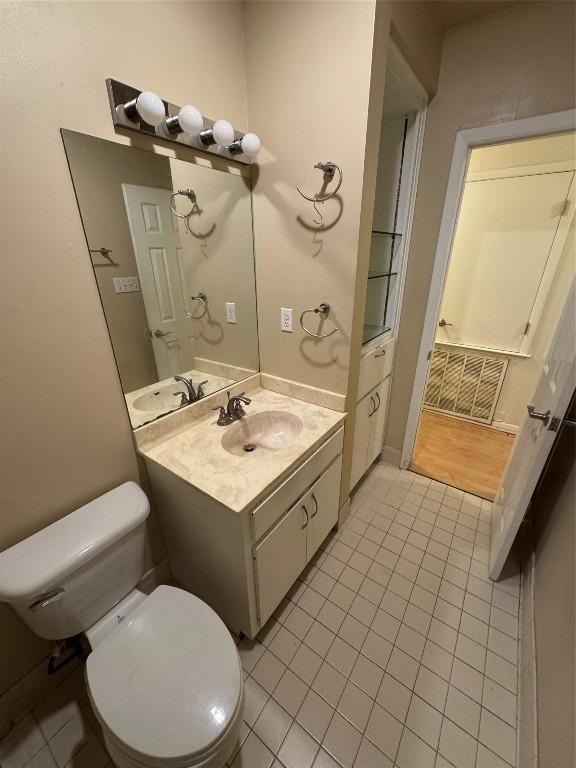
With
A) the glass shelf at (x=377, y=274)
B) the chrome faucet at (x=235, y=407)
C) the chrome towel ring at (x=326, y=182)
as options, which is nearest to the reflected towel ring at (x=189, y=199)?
the chrome towel ring at (x=326, y=182)

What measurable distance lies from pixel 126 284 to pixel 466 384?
9.46 ft

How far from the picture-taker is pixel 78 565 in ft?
2.92

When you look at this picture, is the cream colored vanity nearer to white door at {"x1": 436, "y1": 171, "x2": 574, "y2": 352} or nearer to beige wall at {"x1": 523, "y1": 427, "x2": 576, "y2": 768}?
beige wall at {"x1": 523, "y1": 427, "x2": 576, "y2": 768}

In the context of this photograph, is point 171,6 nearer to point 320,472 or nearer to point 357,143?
point 357,143

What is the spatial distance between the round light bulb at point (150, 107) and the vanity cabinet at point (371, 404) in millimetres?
1213

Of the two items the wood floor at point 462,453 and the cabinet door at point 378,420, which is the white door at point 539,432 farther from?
the cabinet door at point 378,420

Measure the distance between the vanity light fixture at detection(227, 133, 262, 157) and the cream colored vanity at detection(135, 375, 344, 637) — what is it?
3.33 feet

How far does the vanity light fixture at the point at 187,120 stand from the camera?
3.15ft

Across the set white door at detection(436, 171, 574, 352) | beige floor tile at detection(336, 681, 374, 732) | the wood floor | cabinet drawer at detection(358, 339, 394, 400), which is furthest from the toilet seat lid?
white door at detection(436, 171, 574, 352)

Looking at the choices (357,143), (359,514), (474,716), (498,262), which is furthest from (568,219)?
(474,716)

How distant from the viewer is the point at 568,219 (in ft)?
7.09

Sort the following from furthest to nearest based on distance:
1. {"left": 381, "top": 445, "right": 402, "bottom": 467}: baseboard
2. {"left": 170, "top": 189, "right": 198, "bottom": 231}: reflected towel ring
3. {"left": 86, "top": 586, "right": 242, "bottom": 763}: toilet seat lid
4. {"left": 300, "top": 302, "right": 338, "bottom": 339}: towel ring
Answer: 1. {"left": 381, "top": 445, "right": 402, "bottom": 467}: baseboard
2. {"left": 300, "top": 302, "right": 338, "bottom": 339}: towel ring
3. {"left": 170, "top": 189, "right": 198, "bottom": 231}: reflected towel ring
4. {"left": 86, "top": 586, "right": 242, "bottom": 763}: toilet seat lid

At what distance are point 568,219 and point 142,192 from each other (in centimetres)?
277

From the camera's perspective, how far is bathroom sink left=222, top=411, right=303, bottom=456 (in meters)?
1.37
